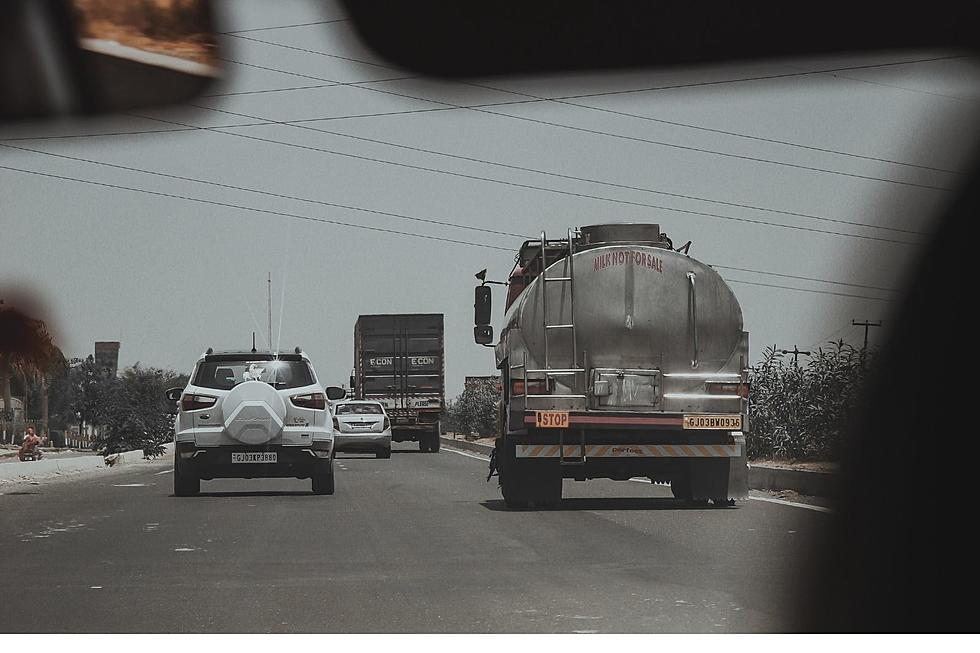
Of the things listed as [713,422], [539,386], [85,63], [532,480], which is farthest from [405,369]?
[85,63]

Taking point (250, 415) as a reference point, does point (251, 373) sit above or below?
above

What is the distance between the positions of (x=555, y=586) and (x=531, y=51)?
4245mm

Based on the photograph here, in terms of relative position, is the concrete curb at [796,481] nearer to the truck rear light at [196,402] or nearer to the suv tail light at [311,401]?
the suv tail light at [311,401]

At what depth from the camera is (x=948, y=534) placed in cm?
1209

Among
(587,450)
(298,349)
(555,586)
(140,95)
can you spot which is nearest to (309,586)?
(555,586)

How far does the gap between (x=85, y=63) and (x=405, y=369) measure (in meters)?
36.9

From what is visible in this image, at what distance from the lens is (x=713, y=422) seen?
55.8ft

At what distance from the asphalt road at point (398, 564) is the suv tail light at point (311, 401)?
4.13 feet

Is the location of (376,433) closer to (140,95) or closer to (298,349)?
(298,349)

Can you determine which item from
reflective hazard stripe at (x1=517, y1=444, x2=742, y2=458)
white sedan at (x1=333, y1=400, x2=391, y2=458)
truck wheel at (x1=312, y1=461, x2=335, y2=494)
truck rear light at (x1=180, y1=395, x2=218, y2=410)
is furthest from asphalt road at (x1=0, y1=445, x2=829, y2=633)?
white sedan at (x1=333, y1=400, x2=391, y2=458)

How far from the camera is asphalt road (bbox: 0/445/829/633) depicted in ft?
27.6

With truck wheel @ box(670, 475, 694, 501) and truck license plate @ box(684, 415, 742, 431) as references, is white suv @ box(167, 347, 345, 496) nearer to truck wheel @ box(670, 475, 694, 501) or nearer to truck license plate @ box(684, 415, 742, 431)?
truck wheel @ box(670, 475, 694, 501)

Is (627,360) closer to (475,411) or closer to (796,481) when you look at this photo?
(796,481)

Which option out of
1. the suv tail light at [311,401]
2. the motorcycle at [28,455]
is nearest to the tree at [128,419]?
the motorcycle at [28,455]
